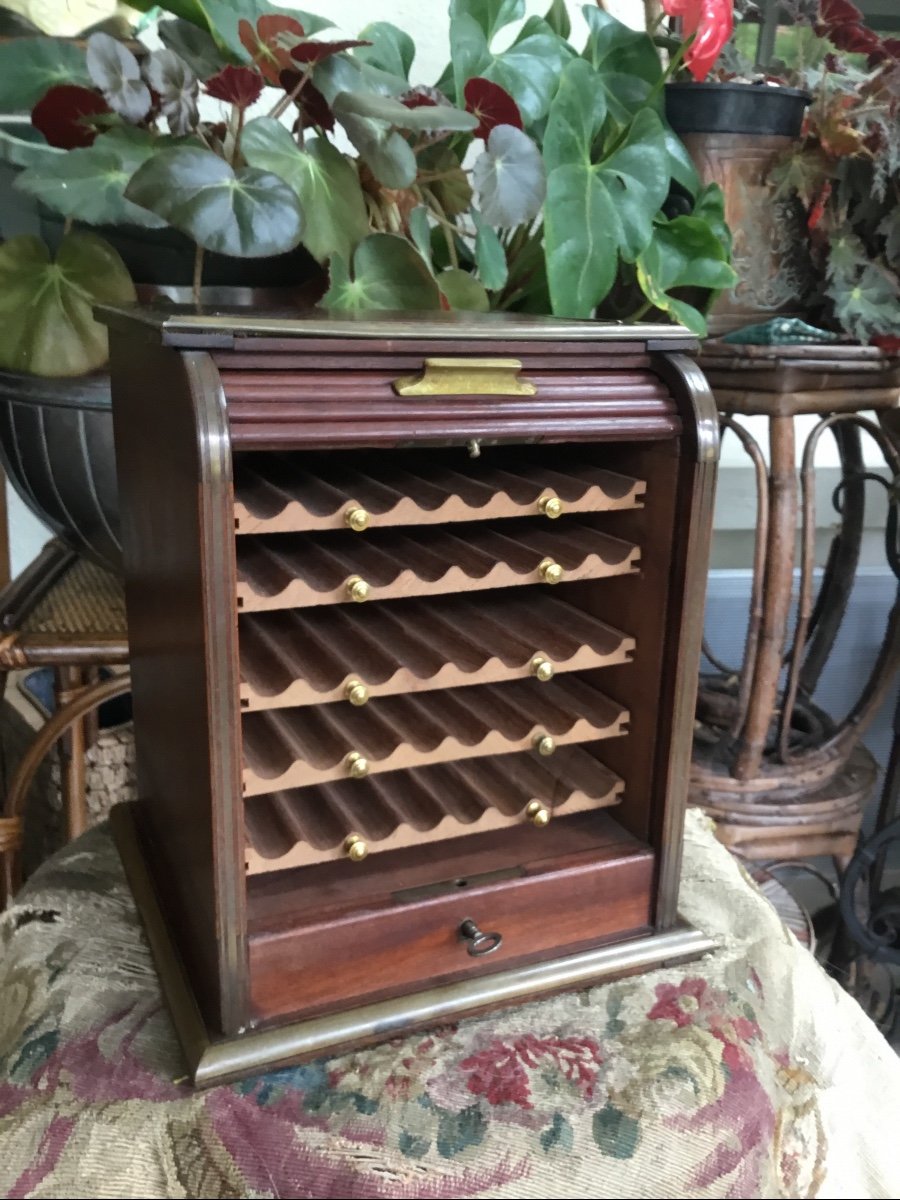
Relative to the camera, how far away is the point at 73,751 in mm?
1049

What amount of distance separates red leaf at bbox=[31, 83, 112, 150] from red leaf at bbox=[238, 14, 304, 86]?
0.41 feet

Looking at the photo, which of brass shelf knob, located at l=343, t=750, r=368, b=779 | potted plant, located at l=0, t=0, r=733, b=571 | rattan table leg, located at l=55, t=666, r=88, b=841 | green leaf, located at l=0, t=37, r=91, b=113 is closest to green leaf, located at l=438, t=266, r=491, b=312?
potted plant, located at l=0, t=0, r=733, b=571

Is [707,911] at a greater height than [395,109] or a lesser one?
lesser

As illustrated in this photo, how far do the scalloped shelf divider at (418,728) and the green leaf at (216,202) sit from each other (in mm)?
318

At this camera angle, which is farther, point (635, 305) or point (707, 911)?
point (635, 305)

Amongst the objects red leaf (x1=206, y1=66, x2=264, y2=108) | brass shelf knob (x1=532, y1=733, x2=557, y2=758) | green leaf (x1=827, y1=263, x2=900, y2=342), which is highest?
Answer: red leaf (x1=206, y1=66, x2=264, y2=108)

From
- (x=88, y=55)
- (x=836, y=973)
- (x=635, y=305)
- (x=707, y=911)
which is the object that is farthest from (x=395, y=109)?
(x=836, y=973)

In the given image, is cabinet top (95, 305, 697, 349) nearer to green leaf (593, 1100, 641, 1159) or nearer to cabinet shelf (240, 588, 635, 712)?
cabinet shelf (240, 588, 635, 712)

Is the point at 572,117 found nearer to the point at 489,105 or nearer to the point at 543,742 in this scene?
the point at 489,105

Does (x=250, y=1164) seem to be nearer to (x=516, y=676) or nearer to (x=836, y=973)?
(x=516, y=676)

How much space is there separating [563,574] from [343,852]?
0.24 metres

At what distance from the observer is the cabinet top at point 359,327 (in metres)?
0.53

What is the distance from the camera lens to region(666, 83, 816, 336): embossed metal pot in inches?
39.4

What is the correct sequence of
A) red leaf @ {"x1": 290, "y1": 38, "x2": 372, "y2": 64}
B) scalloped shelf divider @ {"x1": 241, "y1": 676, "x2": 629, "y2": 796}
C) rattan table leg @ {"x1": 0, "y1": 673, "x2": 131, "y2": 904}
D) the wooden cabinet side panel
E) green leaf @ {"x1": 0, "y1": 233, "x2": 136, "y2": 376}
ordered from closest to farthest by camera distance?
1. the wooden cabinet side panel
2. scalloped shelf divider @ {"x1": 241, "y1": 676, "x2": 629, "y2": 796}
3. red leaf @ {"x1": 290, "y1": 38, "x2": 372, "y2": 64}
4. green leaf @ {"x1": 0, "y1": 233, "x2": 136, "y2": 376}
5. rattan table leg @ {"x1": 0, "y1": 673, "x2": 131, "y2": 904}
